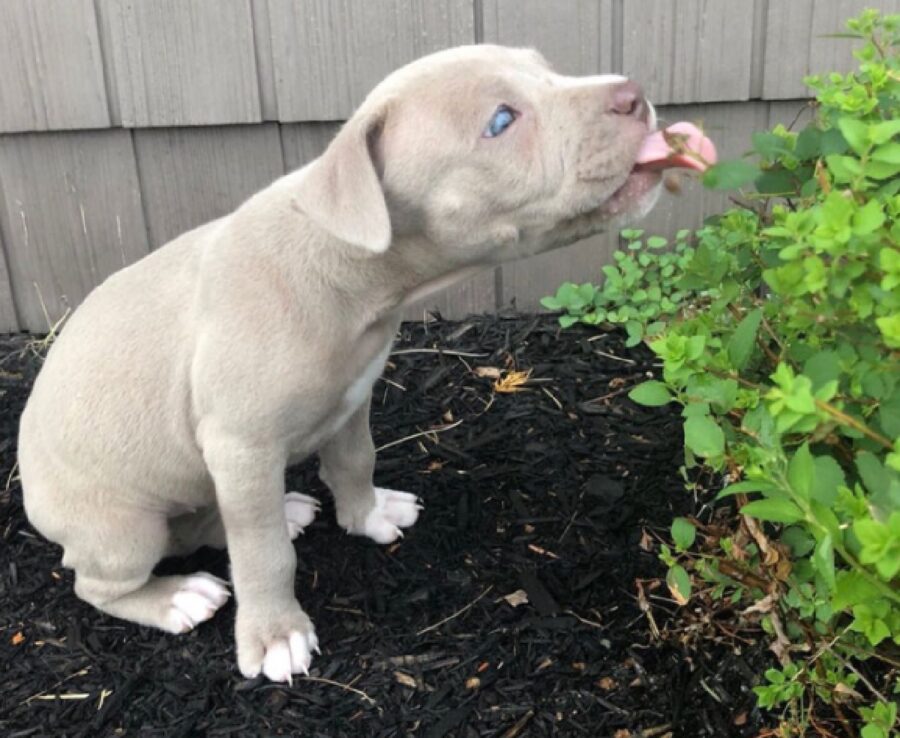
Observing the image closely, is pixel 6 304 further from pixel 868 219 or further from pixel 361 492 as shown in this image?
pixel 868 219

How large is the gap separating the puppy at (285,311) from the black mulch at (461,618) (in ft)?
0.51

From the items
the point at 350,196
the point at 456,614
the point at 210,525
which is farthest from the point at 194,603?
the point at 350,196

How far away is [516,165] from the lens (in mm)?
2328

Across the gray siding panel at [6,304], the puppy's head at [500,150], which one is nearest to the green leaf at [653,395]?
the puppy's head at [500,150]

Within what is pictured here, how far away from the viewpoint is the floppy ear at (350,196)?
85.9 inches

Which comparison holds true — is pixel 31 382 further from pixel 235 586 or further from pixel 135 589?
pixel 235 586

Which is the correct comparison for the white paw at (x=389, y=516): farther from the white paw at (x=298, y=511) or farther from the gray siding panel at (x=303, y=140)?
the gray siding panel at (x=303, y=140)

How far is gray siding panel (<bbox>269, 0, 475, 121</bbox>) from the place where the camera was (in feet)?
13.1

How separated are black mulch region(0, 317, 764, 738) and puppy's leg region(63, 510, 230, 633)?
2.7 inches

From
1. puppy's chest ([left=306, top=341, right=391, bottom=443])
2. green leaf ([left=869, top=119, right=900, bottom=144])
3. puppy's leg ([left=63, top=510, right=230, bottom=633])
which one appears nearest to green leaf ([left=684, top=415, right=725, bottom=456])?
green leaf ([left=869, top=119, right=900, bottom=144])

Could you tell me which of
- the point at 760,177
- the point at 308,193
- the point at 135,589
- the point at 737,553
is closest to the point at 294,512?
the point at 135,589

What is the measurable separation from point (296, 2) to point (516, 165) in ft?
6.90

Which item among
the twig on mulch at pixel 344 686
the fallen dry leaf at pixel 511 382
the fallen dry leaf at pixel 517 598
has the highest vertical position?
the fallen dry leaf at pixel 511 382

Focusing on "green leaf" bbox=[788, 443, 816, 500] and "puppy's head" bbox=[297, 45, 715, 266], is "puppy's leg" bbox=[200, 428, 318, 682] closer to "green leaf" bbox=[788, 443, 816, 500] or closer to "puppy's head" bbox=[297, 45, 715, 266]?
"puppy's head" bbox=[297, 45, 715, 266]
